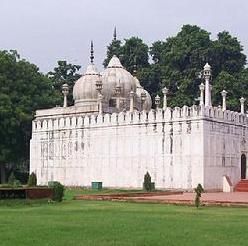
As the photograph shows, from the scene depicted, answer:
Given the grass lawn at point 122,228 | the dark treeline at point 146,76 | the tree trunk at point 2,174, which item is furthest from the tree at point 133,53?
the grass lawn at point 122,228

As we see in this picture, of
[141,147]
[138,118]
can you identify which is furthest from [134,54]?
[141,147]

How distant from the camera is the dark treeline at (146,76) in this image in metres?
43.6

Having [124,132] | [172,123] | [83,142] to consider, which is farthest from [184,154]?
[83,142]

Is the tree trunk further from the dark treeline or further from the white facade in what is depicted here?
the white facade

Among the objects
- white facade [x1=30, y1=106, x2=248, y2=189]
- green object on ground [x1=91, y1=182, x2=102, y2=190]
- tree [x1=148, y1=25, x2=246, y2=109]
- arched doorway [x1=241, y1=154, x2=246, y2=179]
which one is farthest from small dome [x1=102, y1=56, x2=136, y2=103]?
tree [x1=148, y1=25, x2=246, y2=109]

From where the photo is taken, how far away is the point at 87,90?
41.6 meters

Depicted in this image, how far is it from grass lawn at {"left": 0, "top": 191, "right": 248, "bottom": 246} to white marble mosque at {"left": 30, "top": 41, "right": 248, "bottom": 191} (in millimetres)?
16303

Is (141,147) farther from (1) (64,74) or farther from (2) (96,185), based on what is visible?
(1) (64,74)

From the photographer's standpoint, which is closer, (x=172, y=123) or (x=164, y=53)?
(x=172, y=123)

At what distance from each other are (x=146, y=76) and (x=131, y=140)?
2464 cm

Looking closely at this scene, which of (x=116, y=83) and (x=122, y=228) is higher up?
(x=116, y=83)

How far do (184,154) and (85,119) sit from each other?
7579 mm

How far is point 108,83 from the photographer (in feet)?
137

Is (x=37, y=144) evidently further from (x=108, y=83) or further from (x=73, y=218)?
(x=73, y=218)
